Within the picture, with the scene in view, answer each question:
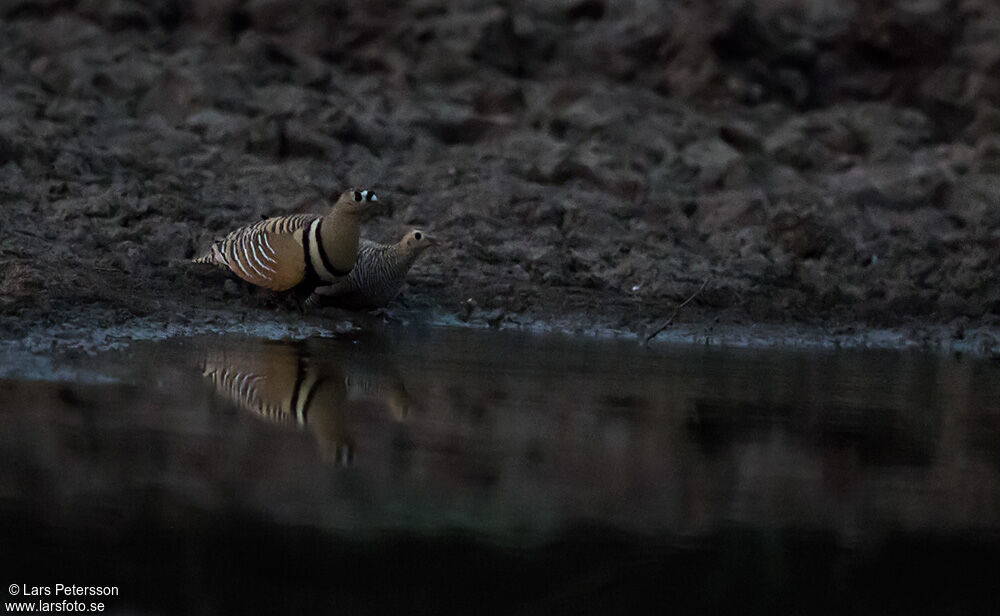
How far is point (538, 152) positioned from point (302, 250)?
315 cm

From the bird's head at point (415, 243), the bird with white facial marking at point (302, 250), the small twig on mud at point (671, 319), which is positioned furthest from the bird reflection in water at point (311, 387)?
the small twig on mud at point (671, 319)

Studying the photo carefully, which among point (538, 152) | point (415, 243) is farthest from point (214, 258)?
point (538, 152)

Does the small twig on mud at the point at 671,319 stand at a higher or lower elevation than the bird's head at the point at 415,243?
lower

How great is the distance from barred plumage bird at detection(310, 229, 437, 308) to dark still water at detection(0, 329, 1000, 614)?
4.88 ft

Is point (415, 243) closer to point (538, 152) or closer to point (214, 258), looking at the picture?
point (214, 258)

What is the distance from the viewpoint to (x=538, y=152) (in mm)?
9328

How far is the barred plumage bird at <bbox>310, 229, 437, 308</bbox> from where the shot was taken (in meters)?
6.74

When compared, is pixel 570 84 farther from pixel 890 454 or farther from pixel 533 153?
pixel 890 454

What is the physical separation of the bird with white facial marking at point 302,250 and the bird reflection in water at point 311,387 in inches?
35.6

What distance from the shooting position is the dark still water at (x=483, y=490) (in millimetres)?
2438

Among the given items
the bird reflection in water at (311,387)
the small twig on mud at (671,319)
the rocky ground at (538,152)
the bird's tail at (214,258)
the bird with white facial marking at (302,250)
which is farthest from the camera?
the rocky ground at (538,152)
